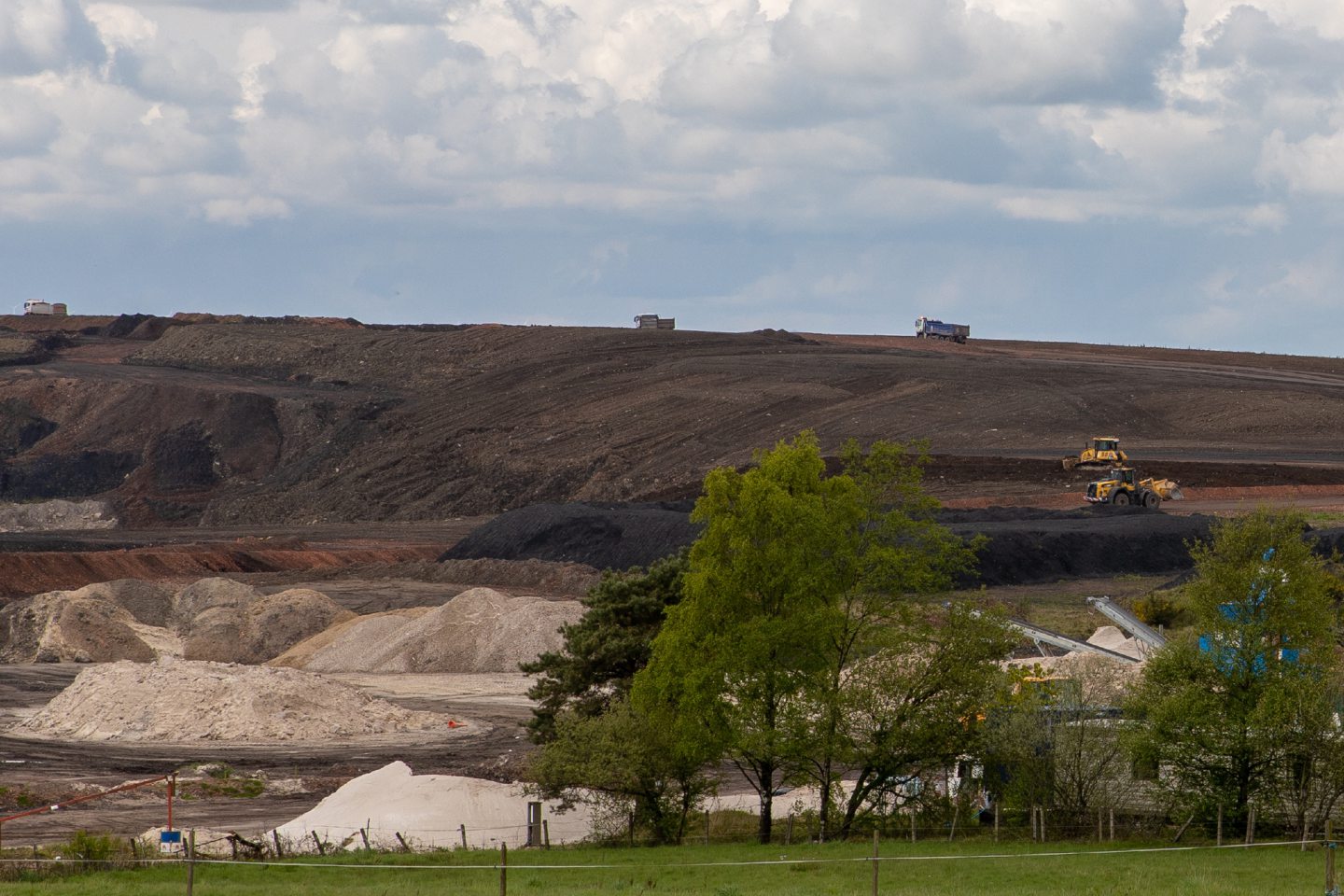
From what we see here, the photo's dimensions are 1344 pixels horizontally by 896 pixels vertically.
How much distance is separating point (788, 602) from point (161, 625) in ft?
148

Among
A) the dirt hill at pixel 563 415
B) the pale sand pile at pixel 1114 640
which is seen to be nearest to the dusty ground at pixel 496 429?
the dirt hill at pixel 563 415

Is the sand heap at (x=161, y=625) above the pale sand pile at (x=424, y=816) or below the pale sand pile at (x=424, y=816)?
above

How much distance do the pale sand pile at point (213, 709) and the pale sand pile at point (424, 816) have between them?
1270 centimetres

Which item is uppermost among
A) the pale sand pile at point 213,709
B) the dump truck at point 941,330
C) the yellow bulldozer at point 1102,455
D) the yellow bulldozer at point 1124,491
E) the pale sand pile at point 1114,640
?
the dump truck at point 941,330

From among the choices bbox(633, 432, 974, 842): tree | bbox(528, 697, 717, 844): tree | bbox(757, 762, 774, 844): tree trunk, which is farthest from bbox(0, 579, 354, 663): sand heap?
bbox(633, 432, 974, 842): tree

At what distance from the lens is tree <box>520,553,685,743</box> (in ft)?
103

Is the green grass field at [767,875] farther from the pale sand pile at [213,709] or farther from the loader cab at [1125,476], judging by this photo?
the loader cab at [1125,476]

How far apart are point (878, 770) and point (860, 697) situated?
4.97ft

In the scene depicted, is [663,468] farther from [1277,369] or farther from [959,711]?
[959,711]

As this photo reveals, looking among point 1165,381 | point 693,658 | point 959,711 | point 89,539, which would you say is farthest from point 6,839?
point 1165,381

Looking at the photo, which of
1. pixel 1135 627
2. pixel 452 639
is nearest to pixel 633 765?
pixel 1135 627

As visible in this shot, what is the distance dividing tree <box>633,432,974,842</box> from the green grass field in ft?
6.83

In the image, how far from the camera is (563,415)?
350 ft

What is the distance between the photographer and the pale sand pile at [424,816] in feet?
95.2
